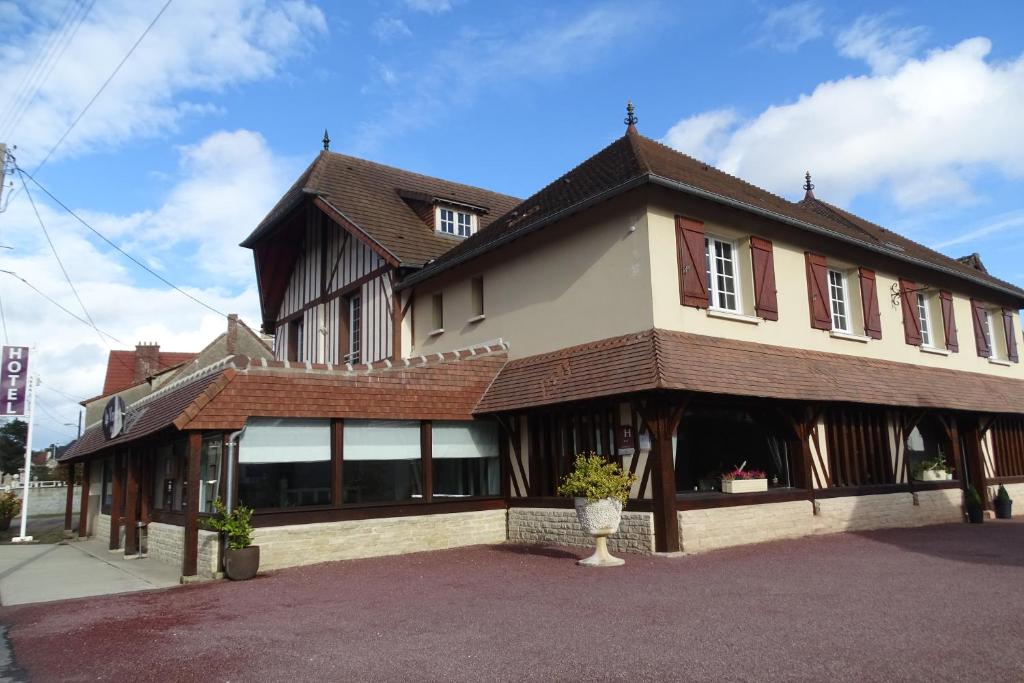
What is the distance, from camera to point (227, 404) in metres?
10.7

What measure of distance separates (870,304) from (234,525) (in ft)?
40.2

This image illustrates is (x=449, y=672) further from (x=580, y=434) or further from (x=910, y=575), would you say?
(x=580, y=434)

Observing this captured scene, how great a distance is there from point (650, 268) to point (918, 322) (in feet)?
28.1

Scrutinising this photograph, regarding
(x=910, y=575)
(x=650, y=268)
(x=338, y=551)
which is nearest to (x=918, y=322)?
(x=650, y=268)

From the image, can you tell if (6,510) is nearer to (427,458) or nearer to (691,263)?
(427,458)

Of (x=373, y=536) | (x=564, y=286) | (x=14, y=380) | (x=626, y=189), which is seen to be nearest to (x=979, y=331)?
(x=564, y=286)

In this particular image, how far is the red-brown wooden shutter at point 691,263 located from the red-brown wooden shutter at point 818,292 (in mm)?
2954

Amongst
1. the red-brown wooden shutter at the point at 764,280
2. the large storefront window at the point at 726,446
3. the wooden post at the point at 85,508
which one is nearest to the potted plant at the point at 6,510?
the wooden post at the point at 85,508

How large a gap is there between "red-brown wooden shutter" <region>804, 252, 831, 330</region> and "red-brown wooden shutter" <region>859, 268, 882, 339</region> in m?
1.31

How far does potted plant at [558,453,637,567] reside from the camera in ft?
32.5

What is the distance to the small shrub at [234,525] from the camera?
10125 mm

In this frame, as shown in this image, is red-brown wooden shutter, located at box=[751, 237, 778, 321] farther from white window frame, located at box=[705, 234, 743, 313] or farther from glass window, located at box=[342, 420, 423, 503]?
glass window, located at box=[342, 420, 423, 503]

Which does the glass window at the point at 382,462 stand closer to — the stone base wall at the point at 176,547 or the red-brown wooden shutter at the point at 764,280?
the stone base wall at the point at 176,547

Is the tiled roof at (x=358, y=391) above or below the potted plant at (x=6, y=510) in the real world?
above
